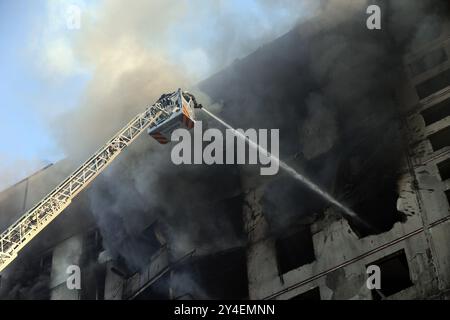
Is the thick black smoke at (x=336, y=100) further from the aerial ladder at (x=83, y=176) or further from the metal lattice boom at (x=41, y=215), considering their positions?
the metal lattice boom at (x=41, y=215)

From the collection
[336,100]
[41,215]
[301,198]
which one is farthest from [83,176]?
[336,100]

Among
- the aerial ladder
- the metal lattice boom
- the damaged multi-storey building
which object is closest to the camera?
the metal lattice boom

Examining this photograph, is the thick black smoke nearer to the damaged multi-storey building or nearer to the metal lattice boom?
the damaged multi-storey building

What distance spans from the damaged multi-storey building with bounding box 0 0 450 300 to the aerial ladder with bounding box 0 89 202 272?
14.8ft

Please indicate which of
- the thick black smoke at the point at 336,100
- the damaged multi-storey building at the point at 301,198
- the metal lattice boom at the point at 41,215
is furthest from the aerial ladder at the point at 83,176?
the thick black smoke at the point at 336,100

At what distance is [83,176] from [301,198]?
24.6ft

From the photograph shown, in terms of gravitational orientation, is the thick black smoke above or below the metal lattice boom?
above

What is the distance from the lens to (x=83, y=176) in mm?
23422

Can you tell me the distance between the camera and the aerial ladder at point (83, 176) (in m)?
21.2

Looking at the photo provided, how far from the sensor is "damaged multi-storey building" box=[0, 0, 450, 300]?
876 inches

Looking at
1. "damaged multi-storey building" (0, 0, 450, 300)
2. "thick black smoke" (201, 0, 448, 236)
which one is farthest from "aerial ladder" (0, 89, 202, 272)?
"thick black smoke" (201, 0, 448, 236)

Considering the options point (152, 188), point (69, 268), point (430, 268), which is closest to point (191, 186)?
point (152, 188)

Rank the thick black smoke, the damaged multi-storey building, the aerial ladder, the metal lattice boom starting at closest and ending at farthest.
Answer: the metal lattice boom
the aerial ladder
the damaged multi-storey building
the thick black smoke

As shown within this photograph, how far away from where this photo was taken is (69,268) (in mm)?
32094
